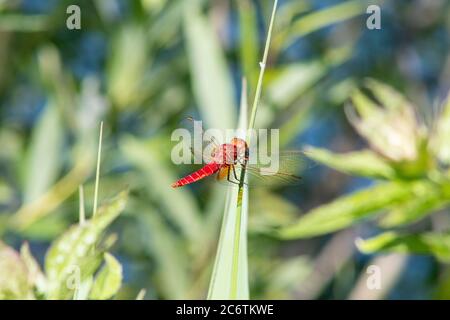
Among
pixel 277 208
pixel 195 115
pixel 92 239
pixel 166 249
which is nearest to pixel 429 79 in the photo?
pixel 277 208

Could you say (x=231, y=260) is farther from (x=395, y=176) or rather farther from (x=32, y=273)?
(x=395, y=176)

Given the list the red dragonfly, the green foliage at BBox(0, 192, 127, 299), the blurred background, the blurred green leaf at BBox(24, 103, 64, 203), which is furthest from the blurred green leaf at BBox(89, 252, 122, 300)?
the blurred green leaf at BBox(24, 103, 64, 203)

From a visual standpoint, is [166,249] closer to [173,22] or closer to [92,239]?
[173,22]

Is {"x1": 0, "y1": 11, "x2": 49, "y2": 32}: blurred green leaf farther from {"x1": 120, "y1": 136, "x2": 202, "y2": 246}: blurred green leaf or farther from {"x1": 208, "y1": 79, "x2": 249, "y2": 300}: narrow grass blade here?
{"x1": 208, "y1": 79, "x2": 249, "y2": 300}: narrow grass blade

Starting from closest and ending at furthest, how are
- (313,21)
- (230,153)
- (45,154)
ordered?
(230,153) → (313,21) → (45,154)

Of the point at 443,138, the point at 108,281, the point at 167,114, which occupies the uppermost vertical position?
the point at 167,114

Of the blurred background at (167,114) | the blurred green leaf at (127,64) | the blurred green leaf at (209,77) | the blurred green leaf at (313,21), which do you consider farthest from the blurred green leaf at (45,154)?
the blurred green leaf at (313,21)

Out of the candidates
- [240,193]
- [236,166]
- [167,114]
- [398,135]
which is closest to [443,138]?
[398,135]
